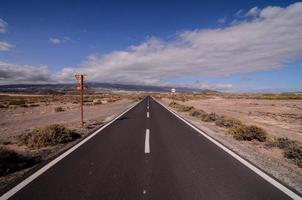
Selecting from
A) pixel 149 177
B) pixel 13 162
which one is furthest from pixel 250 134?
pixel 13 162

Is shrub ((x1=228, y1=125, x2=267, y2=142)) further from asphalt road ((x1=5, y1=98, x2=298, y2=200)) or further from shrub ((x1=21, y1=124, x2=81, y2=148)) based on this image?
shrub ((x1=21, y1=124, x2=81, y2=148))

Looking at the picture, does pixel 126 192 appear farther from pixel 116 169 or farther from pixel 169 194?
pixel 116 169

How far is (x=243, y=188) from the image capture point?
5496mm

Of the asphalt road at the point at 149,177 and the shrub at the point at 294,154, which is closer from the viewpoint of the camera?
the asphalt road at the point at 149,177

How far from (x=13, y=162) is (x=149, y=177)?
398cm

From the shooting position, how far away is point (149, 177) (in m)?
6.10

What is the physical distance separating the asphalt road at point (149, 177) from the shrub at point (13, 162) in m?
0.86

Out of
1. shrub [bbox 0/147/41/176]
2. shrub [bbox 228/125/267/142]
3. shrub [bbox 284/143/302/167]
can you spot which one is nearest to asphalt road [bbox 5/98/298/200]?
shrub [bbox 0/147/41/176]

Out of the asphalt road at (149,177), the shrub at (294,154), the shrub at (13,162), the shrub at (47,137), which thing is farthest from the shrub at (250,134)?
the shrub at (13,162)

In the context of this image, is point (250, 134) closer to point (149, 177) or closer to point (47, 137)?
point (149, 177)

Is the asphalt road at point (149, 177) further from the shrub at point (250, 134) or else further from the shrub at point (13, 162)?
the shrub at point (250, 134)

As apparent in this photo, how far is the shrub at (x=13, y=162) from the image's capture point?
6812mm

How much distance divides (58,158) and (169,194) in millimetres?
4216

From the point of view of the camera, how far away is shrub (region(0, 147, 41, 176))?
681 centimetres
